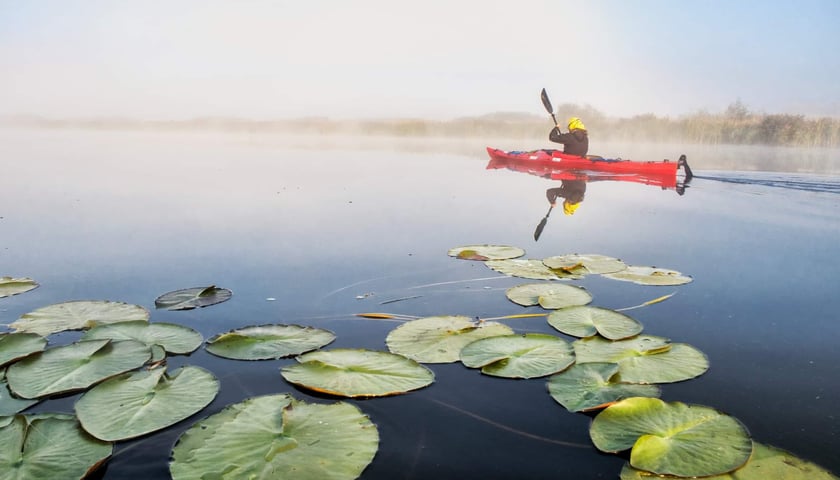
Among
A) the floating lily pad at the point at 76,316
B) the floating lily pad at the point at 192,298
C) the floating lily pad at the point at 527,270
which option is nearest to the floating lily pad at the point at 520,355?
the floating lily pad at the point at 527,270

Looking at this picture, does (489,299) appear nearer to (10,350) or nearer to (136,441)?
(136,441)

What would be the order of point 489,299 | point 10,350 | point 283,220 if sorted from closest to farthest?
point 10,350 < point 489,299 < point 283,220

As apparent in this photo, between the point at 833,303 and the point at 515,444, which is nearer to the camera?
the point at 515,444

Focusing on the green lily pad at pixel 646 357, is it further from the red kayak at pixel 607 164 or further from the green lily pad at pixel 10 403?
the red kayak at pixel 607 164

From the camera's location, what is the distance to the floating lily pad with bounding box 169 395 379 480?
150 centimetres

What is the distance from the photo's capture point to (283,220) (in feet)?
20.0

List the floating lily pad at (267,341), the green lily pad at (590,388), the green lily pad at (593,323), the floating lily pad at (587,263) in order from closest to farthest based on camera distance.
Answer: the green lily pad at (590,388)
the floating lily pad at (267,341)
the green lily pad at (593,323)
the floating lily pad at (587,263)

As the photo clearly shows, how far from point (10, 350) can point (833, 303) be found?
4425 millimetres

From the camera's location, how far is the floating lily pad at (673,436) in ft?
5.04

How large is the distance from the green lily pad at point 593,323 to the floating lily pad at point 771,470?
3.08 ft

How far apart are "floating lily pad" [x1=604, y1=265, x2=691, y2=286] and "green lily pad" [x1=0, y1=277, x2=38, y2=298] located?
12.5 ft

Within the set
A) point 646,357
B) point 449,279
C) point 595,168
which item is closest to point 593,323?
point 646,357

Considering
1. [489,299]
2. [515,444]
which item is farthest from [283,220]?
[515,444]

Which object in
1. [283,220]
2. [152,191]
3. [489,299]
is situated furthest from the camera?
[152,191]
